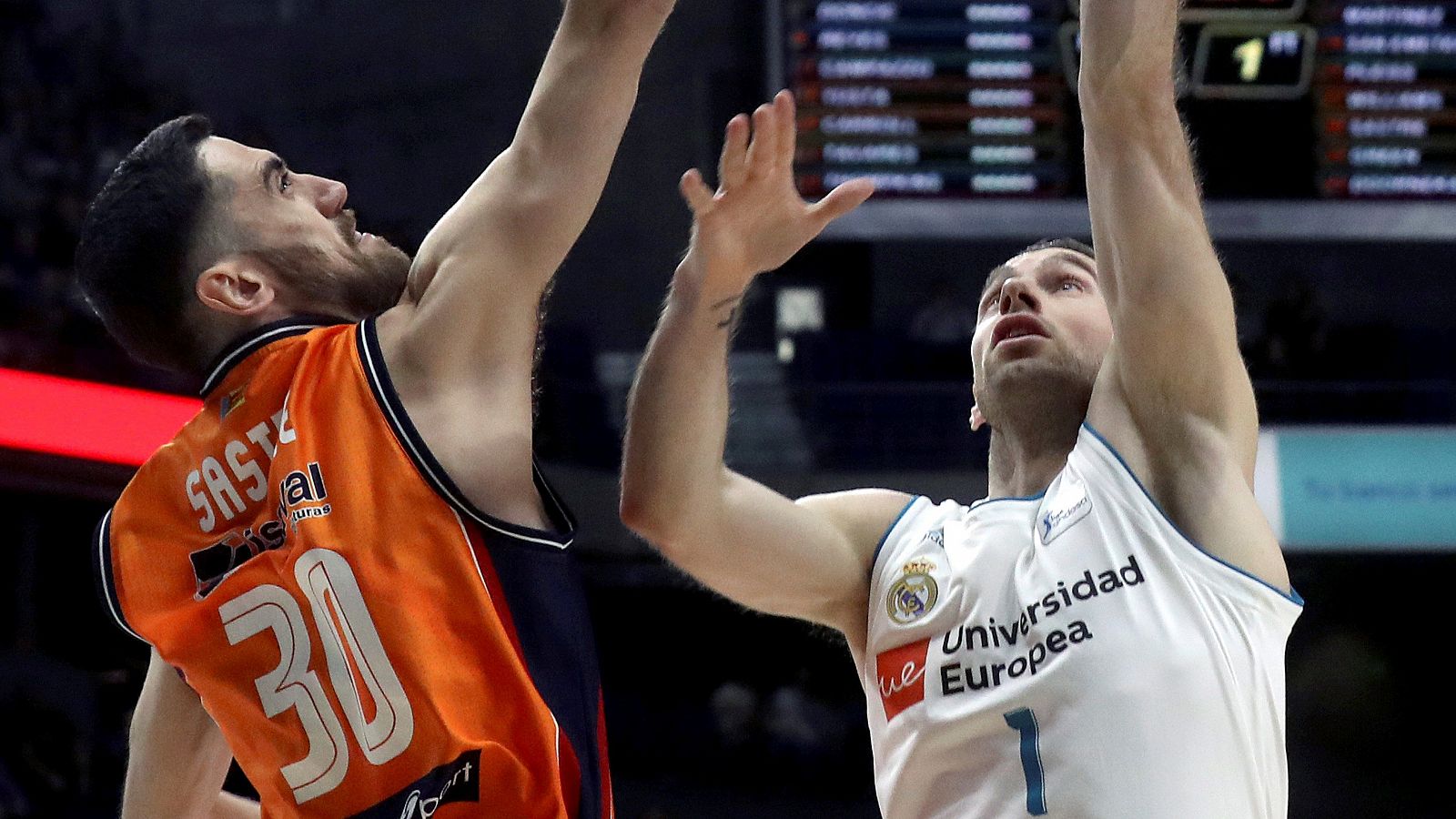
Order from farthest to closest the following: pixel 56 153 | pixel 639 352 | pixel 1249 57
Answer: pixel 639 352
pixel 56 153
pixel 1249 57

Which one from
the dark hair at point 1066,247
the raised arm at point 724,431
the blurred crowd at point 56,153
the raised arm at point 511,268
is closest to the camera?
the raised arm at point 511,268

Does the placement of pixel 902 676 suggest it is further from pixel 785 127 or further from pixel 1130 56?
pixel 1130 56

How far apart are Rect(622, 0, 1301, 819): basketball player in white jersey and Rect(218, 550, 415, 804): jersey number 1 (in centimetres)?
72

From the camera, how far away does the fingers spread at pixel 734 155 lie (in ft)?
7.57

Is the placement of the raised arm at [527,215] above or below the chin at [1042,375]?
above

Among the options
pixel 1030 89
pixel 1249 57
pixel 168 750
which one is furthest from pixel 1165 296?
pixel 1249 57

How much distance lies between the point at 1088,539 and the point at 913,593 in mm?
311

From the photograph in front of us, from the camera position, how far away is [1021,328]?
8.95ft

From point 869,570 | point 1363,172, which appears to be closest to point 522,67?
point 1363,172

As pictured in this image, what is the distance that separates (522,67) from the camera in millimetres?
12266

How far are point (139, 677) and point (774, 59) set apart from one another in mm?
4711

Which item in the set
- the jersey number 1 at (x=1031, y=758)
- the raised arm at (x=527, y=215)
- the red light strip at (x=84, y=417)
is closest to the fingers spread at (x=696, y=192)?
the raised arm at (x=527, y=215)

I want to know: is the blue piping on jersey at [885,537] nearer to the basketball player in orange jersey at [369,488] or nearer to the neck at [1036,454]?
the neck at [1036,454]

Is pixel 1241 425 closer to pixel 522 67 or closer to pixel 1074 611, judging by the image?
pixel 1074 611
